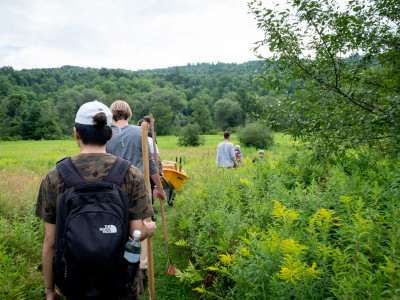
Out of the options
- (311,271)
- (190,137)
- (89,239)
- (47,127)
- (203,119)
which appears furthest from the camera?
(203,119)

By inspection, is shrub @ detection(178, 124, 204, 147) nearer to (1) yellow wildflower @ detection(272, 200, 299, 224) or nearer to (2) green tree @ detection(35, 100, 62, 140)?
(1) yellow wildflower @ detection(272, 200, 299, 224)

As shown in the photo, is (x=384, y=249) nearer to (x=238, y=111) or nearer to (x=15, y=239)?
(x=15, y=239)

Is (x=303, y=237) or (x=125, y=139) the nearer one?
(x=303, y=237)

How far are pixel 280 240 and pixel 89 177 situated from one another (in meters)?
2.13

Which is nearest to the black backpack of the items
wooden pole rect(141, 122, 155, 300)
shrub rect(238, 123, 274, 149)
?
wooden pole rect(141, 122, 155, 300)

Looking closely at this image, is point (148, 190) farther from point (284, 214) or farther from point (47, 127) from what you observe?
point (47, 127)

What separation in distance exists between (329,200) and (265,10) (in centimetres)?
378

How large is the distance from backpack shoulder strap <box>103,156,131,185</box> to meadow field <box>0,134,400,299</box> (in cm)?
143

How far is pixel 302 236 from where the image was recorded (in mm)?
3041

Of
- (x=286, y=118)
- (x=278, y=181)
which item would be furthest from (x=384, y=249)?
(x=286, y=118)

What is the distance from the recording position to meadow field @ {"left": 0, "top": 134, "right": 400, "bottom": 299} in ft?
7.47

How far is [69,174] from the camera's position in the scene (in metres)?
2.04

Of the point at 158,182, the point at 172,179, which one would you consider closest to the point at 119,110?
the point at 158,182

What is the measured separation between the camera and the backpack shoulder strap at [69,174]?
201 cm
